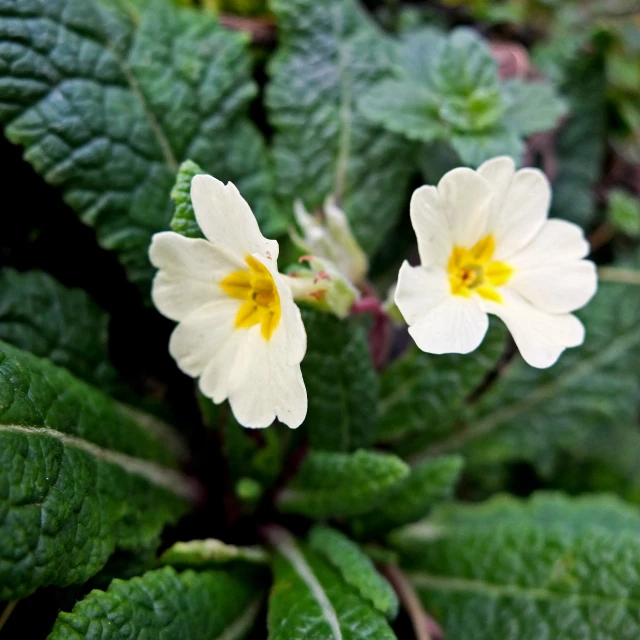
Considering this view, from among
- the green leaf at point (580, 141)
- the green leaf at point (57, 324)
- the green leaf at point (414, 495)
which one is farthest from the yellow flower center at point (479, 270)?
the green leaf at point (580, 141)

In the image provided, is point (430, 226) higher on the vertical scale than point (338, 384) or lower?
higher

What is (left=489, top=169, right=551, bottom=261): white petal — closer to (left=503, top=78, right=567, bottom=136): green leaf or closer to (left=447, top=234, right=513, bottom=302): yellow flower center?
(left=447, top=234, right=513, bottom=302): yellow flower center

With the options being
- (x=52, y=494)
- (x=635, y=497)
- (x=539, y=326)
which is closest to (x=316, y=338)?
(x=539, y=326)

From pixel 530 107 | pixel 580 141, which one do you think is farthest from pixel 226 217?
pixel 580 141

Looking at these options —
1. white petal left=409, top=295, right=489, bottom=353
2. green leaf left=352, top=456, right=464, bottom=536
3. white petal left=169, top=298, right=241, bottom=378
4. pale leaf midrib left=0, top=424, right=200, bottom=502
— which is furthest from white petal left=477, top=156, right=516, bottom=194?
pale leaf midrib left=0, top=424, right=200, bottom=502

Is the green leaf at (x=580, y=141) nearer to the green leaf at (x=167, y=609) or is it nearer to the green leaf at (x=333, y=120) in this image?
the green leaf at (x=333, y=120)

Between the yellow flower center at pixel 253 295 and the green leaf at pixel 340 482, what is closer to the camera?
the yellow flower center at pixel 253 295

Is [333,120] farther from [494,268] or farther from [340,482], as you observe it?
[340,482]
